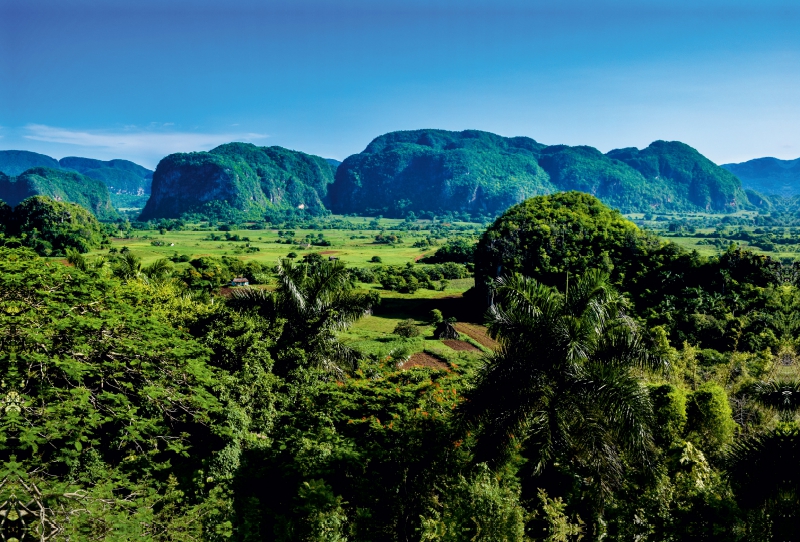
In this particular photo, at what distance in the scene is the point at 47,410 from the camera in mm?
6863

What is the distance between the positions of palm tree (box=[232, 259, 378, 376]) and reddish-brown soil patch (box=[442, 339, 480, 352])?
14.4m

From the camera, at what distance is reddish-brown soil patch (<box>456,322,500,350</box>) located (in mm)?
30630

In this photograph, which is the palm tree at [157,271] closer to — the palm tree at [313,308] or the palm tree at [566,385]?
the palm tree at [313,308]

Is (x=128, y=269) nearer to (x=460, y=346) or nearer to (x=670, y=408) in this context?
(x=460, y=346)

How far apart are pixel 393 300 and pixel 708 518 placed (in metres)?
37.6

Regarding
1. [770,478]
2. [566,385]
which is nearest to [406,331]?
[566,385]

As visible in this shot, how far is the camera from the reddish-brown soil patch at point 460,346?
2820cm

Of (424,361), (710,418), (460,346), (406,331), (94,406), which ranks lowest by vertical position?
(460,346)

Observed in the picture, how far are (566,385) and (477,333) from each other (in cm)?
2547

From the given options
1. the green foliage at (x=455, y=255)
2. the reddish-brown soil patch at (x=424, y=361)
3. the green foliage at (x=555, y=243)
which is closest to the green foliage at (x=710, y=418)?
the reddish-brown soil patch at (x=424, y=361)

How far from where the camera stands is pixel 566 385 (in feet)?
26.2

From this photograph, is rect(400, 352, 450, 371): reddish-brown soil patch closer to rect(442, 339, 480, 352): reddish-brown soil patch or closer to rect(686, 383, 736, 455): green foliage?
rect(442, 339, 480, 352): reddish-brown soil patch

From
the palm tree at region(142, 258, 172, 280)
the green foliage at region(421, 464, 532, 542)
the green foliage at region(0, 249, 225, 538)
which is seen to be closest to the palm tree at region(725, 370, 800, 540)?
the green foliage at region(421, 464, 532, 542)

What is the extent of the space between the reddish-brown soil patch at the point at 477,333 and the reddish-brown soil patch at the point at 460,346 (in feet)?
4.06
